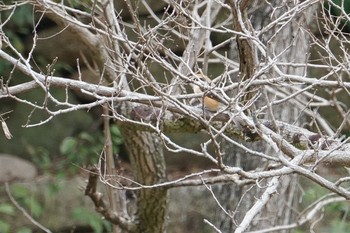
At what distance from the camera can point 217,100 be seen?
8.92 feet

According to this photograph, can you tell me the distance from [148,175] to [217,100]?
108 cm

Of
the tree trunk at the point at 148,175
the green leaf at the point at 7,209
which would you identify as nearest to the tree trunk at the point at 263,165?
the tree trunk at the point at 148,175

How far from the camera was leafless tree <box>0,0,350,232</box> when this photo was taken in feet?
8.11

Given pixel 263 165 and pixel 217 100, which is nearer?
pixel 217 100

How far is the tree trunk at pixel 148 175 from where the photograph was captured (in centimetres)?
362

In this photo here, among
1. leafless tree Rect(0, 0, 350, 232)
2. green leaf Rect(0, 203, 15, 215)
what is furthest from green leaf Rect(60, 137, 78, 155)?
leafless tree Rect(0, 0, 350, 232)

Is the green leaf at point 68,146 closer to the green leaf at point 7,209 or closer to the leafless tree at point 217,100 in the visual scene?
the green leaf at point 7,209

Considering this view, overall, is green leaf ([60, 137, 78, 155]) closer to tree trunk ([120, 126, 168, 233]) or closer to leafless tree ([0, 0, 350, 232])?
leafless tree ([0, 0, 350, 232])

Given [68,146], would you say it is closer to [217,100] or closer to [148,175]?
[148,175]

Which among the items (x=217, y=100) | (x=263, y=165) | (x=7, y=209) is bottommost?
(x=7, y=209)

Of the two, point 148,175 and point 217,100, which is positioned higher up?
point 217,100

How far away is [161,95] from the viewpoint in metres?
2.52

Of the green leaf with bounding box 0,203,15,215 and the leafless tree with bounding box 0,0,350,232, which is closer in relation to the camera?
the leafless tree with bounding box 0,0,350,232

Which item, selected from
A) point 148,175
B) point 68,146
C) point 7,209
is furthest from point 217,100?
point 68,146
